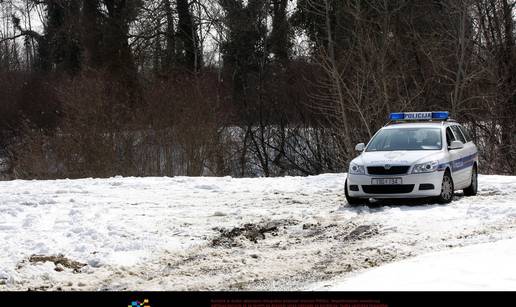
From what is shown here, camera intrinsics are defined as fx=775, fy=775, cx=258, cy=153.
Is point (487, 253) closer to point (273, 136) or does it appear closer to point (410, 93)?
point (410, 93)

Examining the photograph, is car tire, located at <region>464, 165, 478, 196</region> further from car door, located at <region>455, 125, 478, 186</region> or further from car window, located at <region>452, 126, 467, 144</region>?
car window, located at <region>452, 126, 467, 144</region>

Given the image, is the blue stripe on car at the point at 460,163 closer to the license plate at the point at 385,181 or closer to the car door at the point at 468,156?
the car door at the point at 468,156

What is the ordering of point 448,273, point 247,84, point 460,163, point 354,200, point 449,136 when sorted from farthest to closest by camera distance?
point 247,84
point 449,136
point 460,163
point 354,200
point 448,273

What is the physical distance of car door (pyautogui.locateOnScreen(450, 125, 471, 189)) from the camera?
50.1 ft

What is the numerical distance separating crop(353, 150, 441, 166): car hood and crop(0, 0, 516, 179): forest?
1224cm

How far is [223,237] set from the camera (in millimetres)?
12414

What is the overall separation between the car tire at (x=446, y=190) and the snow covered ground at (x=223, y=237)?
0.21 metres

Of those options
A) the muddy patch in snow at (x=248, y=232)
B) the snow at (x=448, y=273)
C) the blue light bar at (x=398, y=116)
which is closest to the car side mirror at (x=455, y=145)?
the blue light bar at (x=398, y=116)

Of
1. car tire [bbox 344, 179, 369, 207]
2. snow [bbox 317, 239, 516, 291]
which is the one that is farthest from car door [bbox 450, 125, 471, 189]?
snow [bbox 317, 239, 516, 291]

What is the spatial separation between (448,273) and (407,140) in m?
7.48

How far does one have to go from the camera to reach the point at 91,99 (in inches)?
1187

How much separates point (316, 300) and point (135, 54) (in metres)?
36.7

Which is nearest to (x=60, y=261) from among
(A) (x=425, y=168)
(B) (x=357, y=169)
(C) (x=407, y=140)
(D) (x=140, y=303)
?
(D) (x=140, y=303)

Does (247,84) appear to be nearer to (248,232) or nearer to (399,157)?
(399,157)
